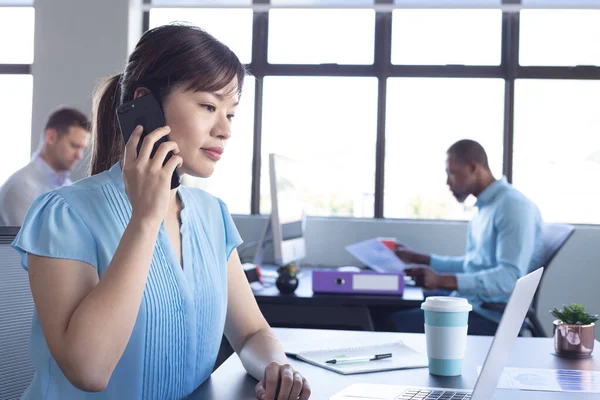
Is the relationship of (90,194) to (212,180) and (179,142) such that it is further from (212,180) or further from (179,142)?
(212,180)

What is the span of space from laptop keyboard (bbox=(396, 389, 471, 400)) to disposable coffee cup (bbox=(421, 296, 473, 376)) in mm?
130

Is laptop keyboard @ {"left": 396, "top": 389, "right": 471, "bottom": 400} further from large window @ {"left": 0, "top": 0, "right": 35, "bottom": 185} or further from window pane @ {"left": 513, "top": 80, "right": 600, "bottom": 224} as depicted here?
large window @ {"left": 0, "top": 0, "right": 35, "bottom": 185}

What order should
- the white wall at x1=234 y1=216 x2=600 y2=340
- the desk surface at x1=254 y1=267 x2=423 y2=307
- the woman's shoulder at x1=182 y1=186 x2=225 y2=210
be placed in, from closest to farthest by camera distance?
the woman's shoulder at x1=182 y1=186 x2=225 y2=210 → the desk surface at x1=254 y1=267 x2=423 y2=307 → the white wall at x1=234 y1=216 x2=600 y2=340

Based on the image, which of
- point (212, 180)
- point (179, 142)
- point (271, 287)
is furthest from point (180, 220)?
point (212, 180)

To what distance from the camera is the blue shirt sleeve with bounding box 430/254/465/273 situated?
3688 mm

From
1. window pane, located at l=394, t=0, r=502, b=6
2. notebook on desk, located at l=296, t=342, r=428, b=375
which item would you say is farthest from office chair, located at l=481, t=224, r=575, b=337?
window pane, located at l=394, t=0, r=502, b=6

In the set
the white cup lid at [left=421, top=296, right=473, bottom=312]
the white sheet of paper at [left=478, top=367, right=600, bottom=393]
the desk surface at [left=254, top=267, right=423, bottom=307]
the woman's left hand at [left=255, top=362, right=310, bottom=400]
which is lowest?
the desk surface at [left=254, top=267, right=423, bottom=307]

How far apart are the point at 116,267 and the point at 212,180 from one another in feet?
11.7

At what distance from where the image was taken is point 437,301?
1357 mm

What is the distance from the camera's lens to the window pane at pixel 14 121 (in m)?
4.75

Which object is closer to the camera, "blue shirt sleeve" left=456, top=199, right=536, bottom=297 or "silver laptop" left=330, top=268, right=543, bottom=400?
"silver laptop" left=330, top=268, right=543, bottom=400

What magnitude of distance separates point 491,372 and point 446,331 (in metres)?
0.39

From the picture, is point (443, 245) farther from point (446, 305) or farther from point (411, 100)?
point (446, 305)

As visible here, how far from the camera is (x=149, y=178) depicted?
3.81 ft
